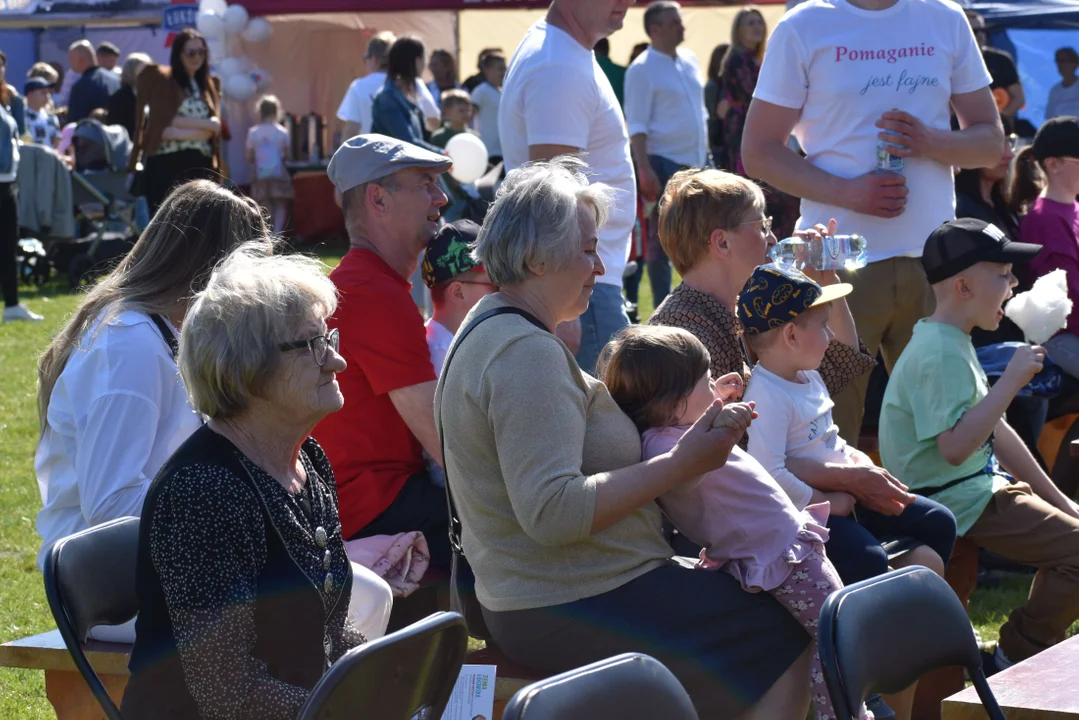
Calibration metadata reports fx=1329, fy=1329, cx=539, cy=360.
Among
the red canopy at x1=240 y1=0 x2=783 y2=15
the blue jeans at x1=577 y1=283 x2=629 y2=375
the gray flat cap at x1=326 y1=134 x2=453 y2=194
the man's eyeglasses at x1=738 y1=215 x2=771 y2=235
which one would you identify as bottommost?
the blue jeans at x1=577 y1=283 x2=629 y2=375

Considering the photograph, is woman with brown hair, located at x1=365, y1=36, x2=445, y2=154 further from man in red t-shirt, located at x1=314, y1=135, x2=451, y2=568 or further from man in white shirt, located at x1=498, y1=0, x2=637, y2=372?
man in red t-shirt, located at x1=314, y1=135, x2=451, y2=568

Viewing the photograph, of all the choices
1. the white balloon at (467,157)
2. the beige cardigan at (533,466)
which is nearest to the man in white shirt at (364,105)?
the white balloon at (467,157)

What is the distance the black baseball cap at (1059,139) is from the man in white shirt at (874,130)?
51.8 inches

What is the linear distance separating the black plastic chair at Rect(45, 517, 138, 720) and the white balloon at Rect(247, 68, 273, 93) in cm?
1559

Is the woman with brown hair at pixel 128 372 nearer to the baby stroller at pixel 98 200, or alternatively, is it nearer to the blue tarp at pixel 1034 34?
the baby stroller at pixel 98 200

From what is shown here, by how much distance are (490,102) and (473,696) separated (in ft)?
35.8

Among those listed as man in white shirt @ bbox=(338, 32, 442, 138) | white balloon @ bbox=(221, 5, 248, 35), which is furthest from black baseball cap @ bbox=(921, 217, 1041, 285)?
white balloon @ bbox=(221, 5, 248, 35)

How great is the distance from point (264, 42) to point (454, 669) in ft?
55.1

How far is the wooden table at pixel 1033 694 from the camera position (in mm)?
2349

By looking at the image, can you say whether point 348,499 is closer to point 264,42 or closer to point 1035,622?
point 1035,622

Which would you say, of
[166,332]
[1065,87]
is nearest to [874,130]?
[166,332]

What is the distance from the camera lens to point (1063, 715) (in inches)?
90.5

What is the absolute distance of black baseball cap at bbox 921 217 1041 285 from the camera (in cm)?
396

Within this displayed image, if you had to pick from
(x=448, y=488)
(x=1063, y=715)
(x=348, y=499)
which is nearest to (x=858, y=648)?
(x=1063, y=715)
